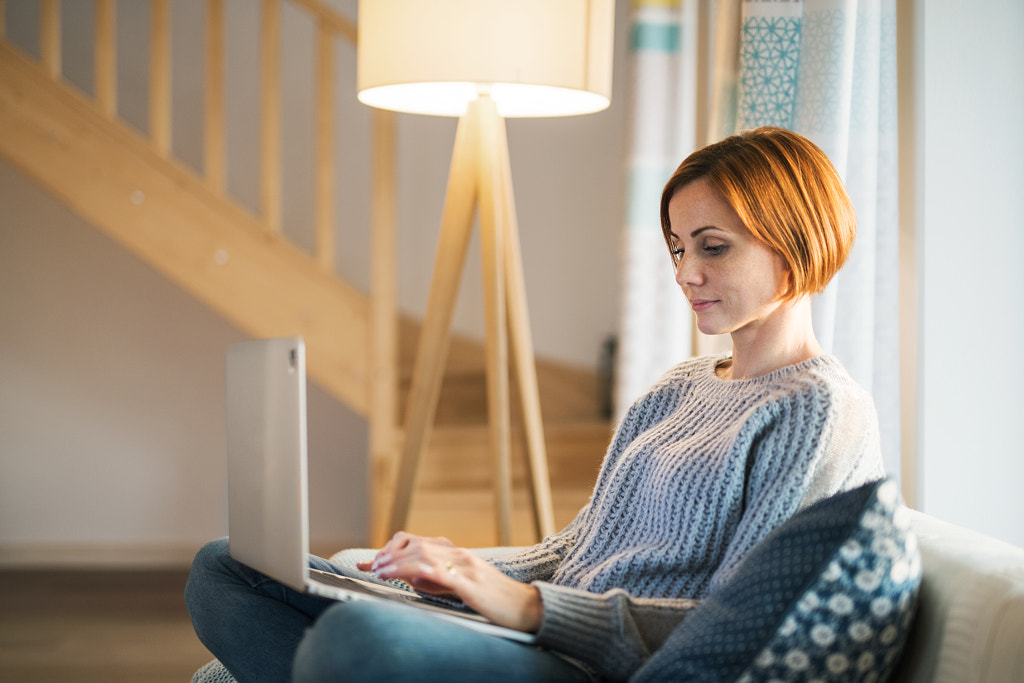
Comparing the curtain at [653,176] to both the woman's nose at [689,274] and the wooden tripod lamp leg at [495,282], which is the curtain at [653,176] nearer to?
the wooden tripod lamp leg at [495,282]

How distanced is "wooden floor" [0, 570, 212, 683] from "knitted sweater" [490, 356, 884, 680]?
4.77ft

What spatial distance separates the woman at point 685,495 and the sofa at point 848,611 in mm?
129

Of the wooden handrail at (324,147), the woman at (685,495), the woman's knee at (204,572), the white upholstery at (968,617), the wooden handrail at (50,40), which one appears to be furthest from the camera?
the wooden handrail at (324,147)

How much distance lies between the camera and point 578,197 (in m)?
3.89

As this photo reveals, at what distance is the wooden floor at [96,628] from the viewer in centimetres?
235

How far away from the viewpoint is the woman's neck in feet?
4.05

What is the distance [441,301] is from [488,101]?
435mm

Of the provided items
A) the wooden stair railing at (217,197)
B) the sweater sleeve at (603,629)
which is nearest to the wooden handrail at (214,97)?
the wooden stair railing at (217,197)

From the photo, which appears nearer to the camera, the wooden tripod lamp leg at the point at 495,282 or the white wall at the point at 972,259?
the white wall at the point at 972,259

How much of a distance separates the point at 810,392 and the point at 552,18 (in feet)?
3.38

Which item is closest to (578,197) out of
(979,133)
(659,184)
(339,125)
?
(339,125)

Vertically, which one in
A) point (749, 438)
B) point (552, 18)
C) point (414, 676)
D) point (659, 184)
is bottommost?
point (414, 676)

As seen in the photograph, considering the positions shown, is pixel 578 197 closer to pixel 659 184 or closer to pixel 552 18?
pixel 659 184

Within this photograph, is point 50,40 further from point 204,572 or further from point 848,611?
point 848,611
